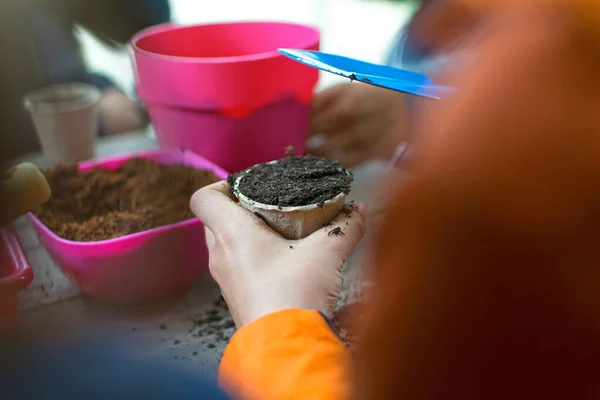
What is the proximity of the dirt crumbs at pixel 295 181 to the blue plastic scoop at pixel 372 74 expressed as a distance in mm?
106

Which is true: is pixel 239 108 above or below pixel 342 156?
above

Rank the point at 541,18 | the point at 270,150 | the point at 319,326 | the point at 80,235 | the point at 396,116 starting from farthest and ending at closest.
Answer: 1. the point at 396,116
2. the point at 270,150
3. the point at 80,235
4. the point at 319,326
5. the point at 541,18

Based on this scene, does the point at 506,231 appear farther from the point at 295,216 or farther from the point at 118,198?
the point at 118,198

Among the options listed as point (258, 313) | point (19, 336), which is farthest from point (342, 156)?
point (19, 336)

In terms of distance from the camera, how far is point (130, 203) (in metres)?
0.65

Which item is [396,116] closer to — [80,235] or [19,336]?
[80,235]

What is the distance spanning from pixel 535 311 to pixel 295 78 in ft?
1.53

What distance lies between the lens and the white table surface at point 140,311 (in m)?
0.48

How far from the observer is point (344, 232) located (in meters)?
0.47

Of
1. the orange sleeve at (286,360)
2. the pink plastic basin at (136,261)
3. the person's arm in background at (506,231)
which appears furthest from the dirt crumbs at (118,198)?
the person's arm in background at (506,231)

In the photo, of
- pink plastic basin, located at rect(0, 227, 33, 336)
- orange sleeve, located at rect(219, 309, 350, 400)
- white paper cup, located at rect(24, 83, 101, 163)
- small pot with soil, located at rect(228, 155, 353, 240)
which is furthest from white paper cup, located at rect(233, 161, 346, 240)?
white paper cup, located at rect(24, 83, 101, 163)

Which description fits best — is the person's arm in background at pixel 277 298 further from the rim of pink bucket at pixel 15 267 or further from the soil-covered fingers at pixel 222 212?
the rim of pink bucket at pixel 15 267

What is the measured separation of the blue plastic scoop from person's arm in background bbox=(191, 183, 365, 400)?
0.13 meters

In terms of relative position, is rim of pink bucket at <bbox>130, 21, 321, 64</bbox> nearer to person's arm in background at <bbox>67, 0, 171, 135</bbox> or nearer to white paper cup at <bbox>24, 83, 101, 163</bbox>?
person's arm in background at <bbox>67, 0, 171, 135</bbox>
